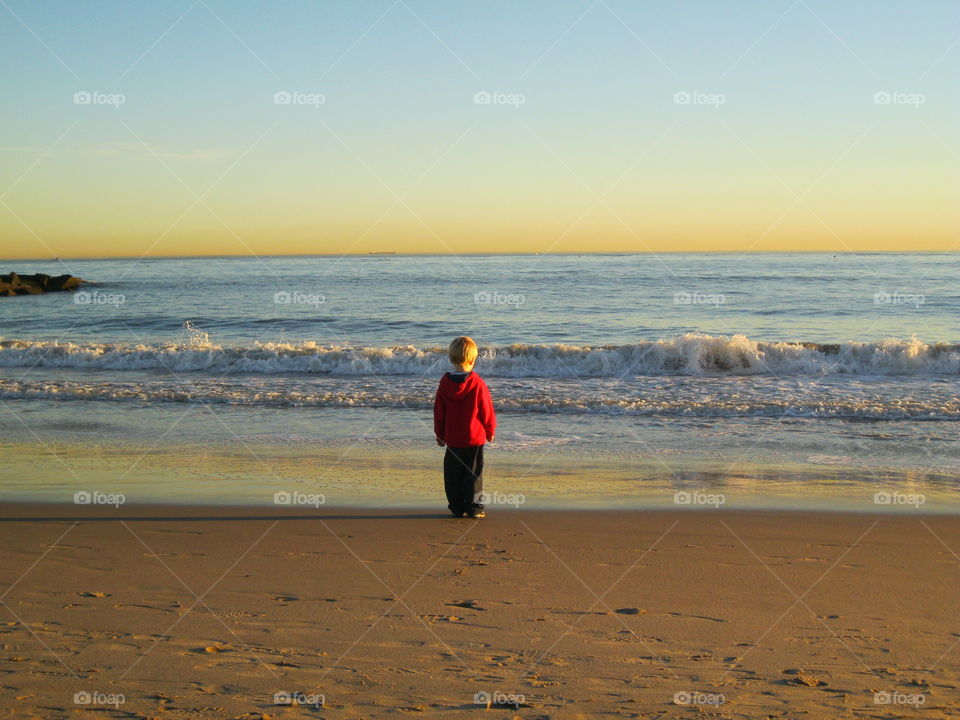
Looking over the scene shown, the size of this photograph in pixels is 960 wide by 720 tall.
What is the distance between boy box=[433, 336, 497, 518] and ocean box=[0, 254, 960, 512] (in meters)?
0.71

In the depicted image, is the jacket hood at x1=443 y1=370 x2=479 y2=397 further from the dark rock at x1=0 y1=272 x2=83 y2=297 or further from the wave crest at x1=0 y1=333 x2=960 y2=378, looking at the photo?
the dark rock at x1=0 y1=272 x2=83 y2=297

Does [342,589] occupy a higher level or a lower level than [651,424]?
lower

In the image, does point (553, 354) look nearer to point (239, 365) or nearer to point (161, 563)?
point (239, 365)

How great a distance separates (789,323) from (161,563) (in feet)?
77.9

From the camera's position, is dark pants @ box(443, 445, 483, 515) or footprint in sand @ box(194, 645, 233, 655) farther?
dark pants @ box(443, 445, 483, 515)

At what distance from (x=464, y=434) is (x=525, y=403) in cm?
621

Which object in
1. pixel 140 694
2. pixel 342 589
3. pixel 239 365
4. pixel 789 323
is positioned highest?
pixel 789 323

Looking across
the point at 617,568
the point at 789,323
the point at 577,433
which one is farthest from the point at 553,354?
the point at 617,568

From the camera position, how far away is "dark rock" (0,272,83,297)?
43.2 meters

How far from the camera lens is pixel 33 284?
147 feet

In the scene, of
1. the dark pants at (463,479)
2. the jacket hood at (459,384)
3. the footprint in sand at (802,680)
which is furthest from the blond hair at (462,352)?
the footprint in sand at (802,680)

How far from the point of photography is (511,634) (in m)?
4.11

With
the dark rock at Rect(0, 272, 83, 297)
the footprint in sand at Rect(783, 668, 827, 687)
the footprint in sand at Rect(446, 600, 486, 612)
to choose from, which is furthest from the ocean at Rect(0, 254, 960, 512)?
the dark rock at Rect(0, 272, 83, 297)

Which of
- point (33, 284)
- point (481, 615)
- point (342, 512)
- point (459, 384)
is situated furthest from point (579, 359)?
point (33, 284)
